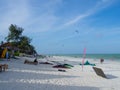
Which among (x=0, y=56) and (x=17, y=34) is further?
(x=17, y=34)

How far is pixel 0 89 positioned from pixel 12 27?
47868 mm

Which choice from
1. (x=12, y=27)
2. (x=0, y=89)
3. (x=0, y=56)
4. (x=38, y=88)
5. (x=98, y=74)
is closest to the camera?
(x=0, y=89)

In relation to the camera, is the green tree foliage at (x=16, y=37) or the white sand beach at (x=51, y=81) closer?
the white sand beach at (x=51, y=81)

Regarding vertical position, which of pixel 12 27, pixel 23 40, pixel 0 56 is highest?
pixel 12 27

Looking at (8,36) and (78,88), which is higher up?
(8,36)

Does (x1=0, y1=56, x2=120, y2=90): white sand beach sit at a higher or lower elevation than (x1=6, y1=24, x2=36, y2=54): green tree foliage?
lower

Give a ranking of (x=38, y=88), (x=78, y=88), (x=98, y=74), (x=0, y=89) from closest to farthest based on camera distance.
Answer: (x=0, y=89) → (x=38, y=88) → (x=78, y=88) → (x=98, y=74)

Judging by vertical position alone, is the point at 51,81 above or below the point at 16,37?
below

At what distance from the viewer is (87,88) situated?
9539 mm

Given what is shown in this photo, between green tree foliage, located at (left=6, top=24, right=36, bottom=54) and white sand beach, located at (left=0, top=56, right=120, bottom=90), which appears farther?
green tree foliage, located at (left=6, top=24, right=36, bottom=54)

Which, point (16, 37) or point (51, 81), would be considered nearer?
point (51, 81)

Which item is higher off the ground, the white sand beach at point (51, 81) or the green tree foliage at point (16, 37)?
the green tree foliage at point (16, 37)

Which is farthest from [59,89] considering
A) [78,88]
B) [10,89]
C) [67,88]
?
[10,89]

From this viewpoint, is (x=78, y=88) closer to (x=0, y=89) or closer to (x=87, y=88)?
(x=87, y=88)
